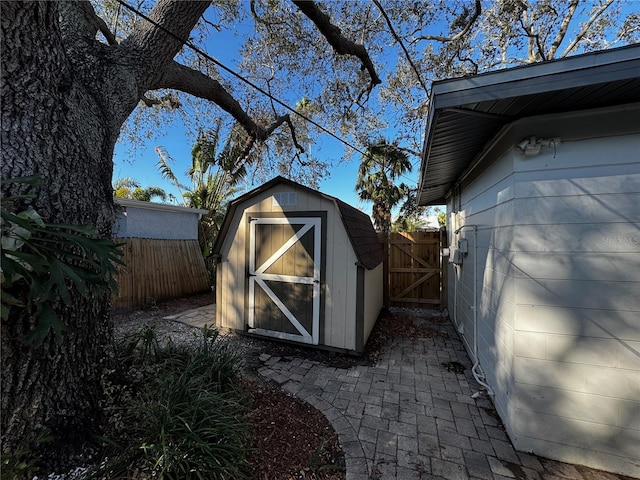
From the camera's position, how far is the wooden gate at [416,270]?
6.55 meters

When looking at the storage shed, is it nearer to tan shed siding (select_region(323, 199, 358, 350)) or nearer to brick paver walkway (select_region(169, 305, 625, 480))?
tan shed siding (select_region(323, 199, 358, 350))

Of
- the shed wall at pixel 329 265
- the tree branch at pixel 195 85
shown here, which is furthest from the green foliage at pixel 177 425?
the tree branch at pixel 195 85

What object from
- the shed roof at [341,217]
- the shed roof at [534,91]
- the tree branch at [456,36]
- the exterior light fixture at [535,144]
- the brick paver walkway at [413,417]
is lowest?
the brick paver walkway at [413,417]

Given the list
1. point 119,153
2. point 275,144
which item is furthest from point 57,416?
point 275,144

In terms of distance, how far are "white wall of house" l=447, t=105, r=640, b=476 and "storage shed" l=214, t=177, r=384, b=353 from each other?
6.51 ft

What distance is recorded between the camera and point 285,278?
4.24 meters

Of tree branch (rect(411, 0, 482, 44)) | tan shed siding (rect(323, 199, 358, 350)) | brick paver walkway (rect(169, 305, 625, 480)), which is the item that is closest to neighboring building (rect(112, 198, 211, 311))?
brick paver walkway (rect(169, 305, 625, 480))

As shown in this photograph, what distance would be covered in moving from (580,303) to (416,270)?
4681mm

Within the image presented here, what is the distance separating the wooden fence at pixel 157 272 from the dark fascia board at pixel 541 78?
21.9ft

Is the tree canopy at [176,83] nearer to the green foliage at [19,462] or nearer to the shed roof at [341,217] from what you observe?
the green foliage at [19,462]

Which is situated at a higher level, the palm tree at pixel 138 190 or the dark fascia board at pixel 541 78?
the palm tree at pixel 138 190

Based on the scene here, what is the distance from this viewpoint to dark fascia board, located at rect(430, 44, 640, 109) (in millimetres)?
1625

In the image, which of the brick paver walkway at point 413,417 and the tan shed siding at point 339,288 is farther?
the tan shed siding at point 339,288

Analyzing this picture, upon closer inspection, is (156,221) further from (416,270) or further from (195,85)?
(416,270)
